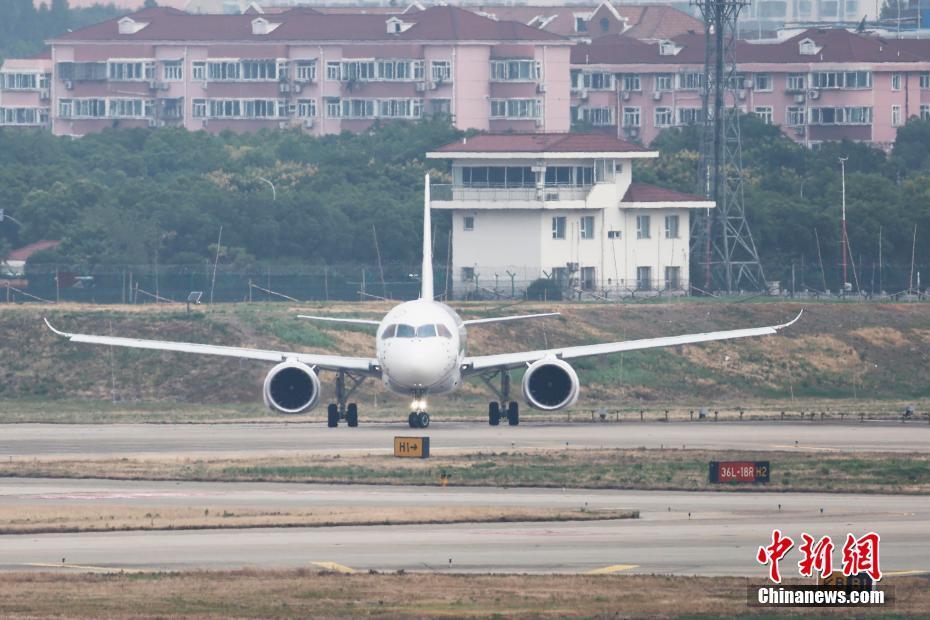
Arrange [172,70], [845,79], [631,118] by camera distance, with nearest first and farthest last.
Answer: [845,79] → [172,70] → [631,118]

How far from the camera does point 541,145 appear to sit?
115125 millimetres

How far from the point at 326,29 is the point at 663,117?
99.8 feet

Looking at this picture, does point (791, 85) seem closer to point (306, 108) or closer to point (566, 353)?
point (306, 108)

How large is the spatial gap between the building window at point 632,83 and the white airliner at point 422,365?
401ft

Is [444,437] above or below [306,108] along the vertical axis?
below

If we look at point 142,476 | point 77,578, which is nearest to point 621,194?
point 142,476

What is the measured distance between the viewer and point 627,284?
116 meters

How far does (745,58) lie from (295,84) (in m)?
37.7

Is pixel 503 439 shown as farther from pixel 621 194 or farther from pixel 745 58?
pixel 745 58

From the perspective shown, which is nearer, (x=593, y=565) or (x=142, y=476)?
(x=593, y=565)

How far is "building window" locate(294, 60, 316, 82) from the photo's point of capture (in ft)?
586
